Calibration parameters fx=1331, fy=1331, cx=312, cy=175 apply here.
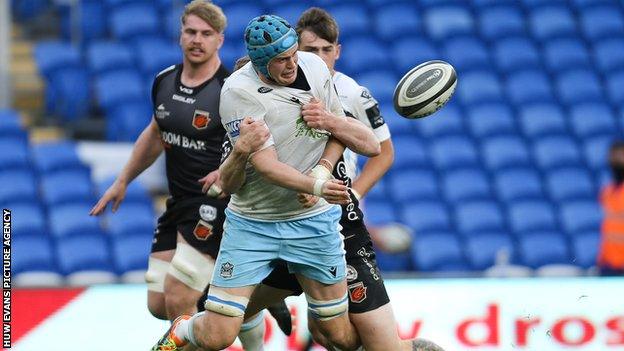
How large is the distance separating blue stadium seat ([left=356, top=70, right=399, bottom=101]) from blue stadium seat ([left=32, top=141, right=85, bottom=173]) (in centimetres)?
329

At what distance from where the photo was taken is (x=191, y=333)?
6.64m

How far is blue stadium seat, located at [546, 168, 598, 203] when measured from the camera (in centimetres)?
1336

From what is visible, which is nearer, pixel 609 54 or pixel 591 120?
pixel 591 120

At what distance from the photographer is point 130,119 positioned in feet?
42.1

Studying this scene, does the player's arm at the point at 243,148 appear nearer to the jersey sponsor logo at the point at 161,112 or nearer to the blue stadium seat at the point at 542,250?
the jersey sponsor logo at the point at 161,112

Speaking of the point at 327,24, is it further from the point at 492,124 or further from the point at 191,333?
the point at 492,124

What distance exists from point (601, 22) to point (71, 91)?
248 inches

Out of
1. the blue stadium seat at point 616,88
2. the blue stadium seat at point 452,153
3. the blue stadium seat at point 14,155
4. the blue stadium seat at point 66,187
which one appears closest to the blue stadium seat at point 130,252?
the blue stadium seat at point 66,187

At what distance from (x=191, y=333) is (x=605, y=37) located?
992 cm

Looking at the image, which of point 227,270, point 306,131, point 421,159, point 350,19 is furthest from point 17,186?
point 306,131

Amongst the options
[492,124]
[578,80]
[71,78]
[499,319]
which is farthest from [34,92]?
[499,319]

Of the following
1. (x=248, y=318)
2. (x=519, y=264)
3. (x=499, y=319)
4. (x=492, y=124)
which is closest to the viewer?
(x=248, y=318)

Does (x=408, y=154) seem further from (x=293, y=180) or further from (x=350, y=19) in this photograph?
(x=293, y=180)

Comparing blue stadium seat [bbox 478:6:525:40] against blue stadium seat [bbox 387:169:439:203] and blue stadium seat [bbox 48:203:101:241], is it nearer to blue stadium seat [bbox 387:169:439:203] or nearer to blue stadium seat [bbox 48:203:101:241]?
blue stadium seat [bbox 387:169:439:203]
